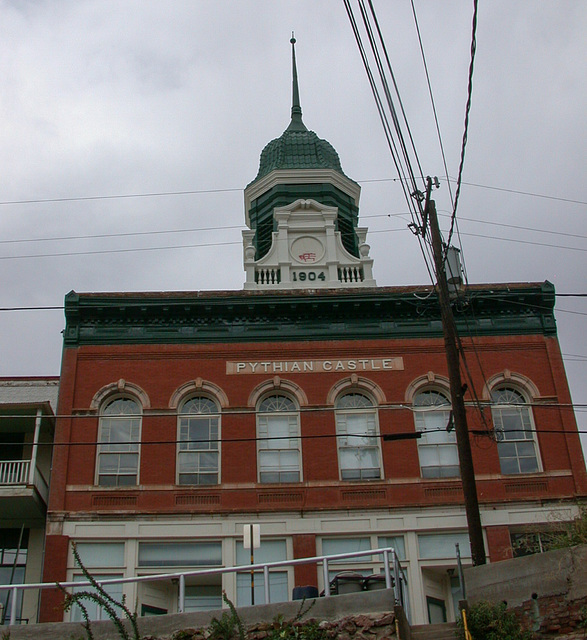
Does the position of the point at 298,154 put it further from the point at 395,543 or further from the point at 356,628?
the point at 356,628

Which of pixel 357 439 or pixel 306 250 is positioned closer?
pixel 357 439

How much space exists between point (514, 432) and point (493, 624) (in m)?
10.3

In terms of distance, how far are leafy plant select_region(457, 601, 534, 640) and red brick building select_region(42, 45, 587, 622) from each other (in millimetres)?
6785

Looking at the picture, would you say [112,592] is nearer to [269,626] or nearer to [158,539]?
[158,539]

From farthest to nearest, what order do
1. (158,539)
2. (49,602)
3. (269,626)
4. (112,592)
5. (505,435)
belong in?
(505,435) → (158,539) → (49,602) → (112,592) → (269,626)

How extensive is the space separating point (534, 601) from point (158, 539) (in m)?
10.9

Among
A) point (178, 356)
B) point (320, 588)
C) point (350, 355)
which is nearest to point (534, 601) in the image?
point (320, 588)

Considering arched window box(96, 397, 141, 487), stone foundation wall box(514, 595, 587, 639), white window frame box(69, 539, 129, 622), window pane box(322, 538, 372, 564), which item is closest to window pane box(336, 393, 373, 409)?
window pane box(322, 538, 372, 564)

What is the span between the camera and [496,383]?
24.3 metres

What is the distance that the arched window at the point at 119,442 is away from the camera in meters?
22.9

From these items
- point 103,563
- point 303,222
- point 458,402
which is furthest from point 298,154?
point 458,402

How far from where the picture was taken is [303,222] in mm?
32531

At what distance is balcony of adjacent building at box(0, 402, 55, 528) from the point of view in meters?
21.9

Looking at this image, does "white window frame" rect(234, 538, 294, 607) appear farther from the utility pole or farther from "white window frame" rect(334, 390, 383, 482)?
the utility pole
